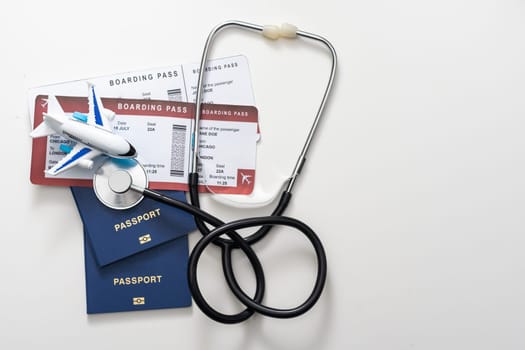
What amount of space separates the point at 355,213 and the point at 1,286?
68 centimetres

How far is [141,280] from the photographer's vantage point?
2.83 feet

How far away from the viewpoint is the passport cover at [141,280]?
85cm

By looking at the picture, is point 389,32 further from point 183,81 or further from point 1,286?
point 1,286

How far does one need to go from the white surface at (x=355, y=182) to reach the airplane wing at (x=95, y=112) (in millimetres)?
73

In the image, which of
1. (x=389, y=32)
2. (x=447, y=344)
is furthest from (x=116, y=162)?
(x=447, y=344)

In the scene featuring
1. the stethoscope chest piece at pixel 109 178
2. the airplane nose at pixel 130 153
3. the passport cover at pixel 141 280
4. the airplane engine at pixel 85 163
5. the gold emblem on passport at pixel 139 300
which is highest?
the airplane nose at pixel 130 153

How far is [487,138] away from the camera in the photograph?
967mm

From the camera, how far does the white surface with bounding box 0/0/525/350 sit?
0.86 metres

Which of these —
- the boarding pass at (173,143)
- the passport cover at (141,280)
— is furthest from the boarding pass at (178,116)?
the passport cover at (141,280)

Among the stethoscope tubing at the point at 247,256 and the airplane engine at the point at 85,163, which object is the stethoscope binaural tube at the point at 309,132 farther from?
the airplane engine at the point at 85,163

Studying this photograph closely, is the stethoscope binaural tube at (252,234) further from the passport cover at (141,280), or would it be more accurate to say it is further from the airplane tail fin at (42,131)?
the airplane tail fin at (42,131)

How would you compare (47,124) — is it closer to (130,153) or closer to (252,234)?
(130,153)

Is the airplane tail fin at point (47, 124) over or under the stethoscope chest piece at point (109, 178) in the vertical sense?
over

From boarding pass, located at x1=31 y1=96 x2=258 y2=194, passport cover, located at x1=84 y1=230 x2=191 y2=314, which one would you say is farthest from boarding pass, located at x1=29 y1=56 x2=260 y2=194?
passport cover, located at x1=84 y1=230 x2=191 y2=314
